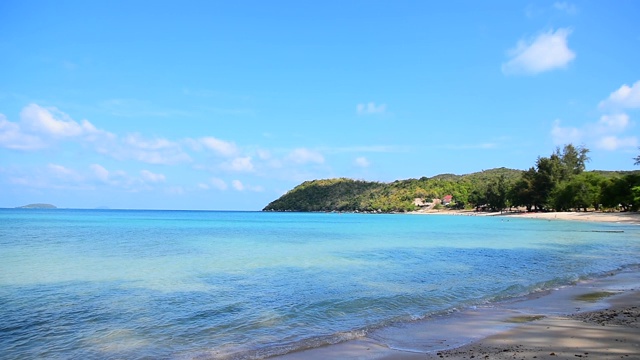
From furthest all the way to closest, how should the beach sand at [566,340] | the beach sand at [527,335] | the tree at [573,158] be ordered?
the tree at [573,158] → the beach sand at [527,335] → the beach sand at [566,340]

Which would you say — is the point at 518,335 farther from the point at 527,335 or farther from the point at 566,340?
the point at 566,340

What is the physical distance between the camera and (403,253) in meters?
24.6

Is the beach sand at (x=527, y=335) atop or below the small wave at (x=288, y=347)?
atop

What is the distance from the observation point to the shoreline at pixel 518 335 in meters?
6.38

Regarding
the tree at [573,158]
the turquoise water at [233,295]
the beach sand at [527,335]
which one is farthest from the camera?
the tree at [573,158]

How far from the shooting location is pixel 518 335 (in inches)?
295

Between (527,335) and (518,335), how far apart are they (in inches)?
5.6

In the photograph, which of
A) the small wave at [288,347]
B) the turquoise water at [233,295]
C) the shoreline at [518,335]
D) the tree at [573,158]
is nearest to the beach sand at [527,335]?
the shoreline at [518,335]

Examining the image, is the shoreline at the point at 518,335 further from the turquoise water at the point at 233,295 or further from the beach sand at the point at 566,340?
the turquoise water at the point at 233,295

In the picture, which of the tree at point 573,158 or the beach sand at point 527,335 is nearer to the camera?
the beach sand at point 527,335

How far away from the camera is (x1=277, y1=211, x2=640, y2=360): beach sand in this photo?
6.34 m

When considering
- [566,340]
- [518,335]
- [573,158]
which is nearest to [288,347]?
[518,335]

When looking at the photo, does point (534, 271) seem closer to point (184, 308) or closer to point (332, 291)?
point (332, 291)

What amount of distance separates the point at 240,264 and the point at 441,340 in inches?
523
